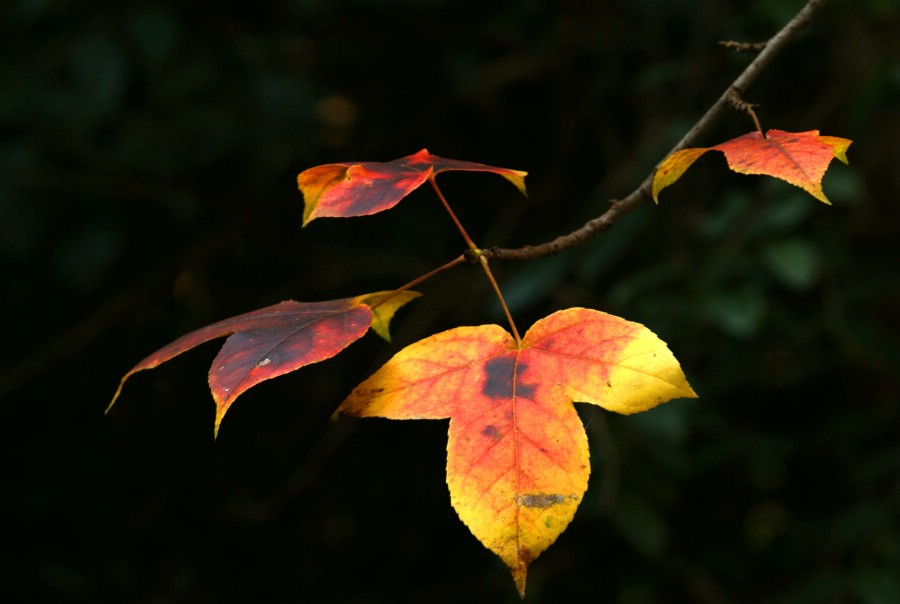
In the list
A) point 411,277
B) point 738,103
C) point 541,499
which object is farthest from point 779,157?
point 411,277

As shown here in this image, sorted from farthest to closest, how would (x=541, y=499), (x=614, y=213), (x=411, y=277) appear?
(x=411, y=277)
(x=614, y=213)
(x=541, y=499)

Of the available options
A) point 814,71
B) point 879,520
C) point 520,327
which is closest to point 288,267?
point 520,327

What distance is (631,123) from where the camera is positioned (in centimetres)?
192

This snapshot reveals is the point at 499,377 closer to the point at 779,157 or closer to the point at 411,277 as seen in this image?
the point at 779,157

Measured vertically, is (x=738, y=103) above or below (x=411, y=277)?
above

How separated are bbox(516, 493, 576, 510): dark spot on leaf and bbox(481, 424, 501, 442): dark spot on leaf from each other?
0.12 feet

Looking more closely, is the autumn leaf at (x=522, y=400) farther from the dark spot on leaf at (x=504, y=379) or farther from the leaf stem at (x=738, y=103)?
the leaf stem at (x=738, y=103)

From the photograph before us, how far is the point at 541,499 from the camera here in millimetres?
439

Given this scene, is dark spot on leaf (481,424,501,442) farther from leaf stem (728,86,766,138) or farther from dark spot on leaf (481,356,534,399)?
leaf stem (728,86,766,138)

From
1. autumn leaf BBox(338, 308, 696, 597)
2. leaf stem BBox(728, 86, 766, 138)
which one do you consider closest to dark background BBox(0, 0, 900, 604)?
leaf stem BBox(728, 86, 766, 138)

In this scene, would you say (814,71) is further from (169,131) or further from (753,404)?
(169,131)

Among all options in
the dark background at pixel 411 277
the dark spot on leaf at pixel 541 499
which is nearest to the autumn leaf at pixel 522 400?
the dark spot on leaf at pixel 541 499

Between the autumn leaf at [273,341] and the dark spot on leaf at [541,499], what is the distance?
112mm

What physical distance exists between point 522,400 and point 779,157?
0.59 feet
